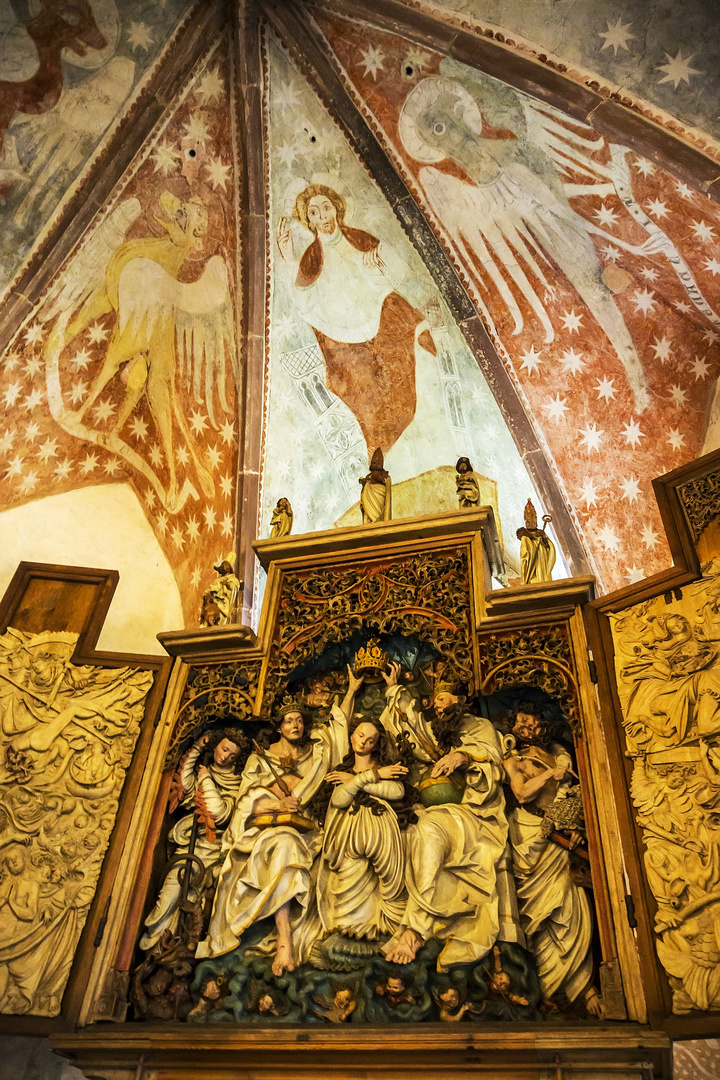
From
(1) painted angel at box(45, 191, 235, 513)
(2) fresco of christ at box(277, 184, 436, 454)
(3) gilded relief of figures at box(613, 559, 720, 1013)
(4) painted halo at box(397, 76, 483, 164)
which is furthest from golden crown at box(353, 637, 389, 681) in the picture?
(4) painted halo at box(397, 76, 483, 164)

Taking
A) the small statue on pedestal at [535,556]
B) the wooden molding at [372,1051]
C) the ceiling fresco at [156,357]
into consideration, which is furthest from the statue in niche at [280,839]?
the ceiling fresco at [156,357]

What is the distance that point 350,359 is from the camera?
10844mm

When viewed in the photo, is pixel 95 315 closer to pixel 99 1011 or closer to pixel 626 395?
pixel 626 395

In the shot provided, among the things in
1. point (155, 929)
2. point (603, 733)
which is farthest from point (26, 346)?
point (603, 733)

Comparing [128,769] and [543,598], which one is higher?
[543,598]

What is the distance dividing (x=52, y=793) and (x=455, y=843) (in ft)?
8.38

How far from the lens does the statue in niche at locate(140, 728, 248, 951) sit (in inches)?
227

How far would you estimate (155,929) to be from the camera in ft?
18.6

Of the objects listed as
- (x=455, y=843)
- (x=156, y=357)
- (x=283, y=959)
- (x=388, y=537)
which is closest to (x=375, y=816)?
(x=455, y=843)

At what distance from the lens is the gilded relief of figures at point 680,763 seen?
A: 455 cm

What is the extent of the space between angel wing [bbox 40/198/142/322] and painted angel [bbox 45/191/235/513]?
10 mm

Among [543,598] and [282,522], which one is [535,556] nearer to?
[543,598]

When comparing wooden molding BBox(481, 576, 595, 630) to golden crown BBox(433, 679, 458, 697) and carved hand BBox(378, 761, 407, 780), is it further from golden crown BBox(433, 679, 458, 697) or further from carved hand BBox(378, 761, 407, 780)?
carved hand BBox(378, 761, 407, 780)

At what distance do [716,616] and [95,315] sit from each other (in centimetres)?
758
